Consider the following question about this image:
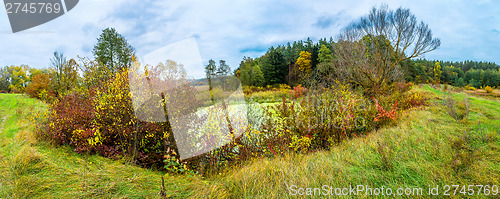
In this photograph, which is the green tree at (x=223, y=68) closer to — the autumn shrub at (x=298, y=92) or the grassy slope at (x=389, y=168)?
the autumn shrub at (x=298, y=92)

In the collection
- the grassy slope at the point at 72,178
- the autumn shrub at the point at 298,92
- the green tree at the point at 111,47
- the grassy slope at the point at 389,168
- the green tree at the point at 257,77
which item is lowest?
the grassy slope at the point at 389,168

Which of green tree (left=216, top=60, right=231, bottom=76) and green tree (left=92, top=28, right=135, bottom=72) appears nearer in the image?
green tree (left=92, top=28, right=135, bottom=72)

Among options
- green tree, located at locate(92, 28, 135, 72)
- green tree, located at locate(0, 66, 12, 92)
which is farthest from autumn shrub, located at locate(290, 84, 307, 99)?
green tree, located at locate(0, 66, 12, 92)

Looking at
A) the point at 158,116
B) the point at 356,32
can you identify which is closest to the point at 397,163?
the point at 158,116

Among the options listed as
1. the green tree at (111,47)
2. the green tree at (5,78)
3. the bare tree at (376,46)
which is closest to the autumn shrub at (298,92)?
the bare tree at (376,46)

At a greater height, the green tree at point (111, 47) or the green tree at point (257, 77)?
the green tree at point (111, 47)

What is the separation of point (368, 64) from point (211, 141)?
1207 cm

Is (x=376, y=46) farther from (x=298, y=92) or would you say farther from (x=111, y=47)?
(x=111, y=47)

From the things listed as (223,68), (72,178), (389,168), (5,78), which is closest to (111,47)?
(223,68)

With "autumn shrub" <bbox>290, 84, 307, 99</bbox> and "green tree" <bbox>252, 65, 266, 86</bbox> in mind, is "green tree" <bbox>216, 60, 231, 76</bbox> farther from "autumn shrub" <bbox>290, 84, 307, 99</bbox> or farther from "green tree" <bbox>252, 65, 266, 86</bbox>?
"autumn shrub" <bbox>290, 84, 307, 99</bbox>

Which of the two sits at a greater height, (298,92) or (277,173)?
(298,92)

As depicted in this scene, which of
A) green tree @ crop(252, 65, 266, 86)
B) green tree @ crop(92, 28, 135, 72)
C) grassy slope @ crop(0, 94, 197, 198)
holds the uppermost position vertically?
green tree @ crop(92, 28, 135, 72)

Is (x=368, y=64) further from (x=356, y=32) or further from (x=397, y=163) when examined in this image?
(x=397, y=163)

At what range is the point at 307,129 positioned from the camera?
542cm
